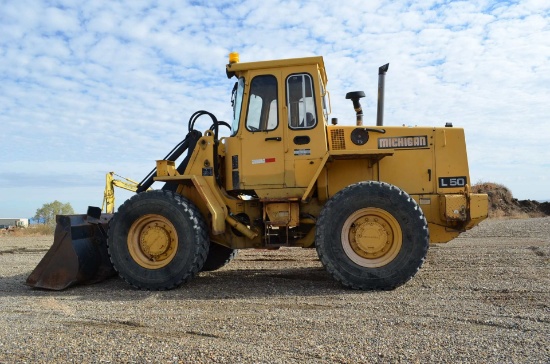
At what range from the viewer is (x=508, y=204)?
31.6m

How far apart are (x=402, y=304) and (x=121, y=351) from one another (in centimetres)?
289

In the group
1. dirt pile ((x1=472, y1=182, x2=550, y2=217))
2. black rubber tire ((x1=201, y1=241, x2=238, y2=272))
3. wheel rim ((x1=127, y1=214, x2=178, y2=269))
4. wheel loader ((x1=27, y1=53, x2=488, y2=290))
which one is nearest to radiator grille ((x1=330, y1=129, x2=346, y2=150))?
wheel loader ((x1=27, y1=53, x2=488, y2=290))

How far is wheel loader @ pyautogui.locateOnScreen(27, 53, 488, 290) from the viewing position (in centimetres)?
654

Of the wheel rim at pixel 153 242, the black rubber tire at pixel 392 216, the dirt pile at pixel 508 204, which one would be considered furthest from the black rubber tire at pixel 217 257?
the dirt pile at pixel 508 204

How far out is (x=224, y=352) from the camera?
384 cm

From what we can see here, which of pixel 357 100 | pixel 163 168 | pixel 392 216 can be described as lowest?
pixel 392 216

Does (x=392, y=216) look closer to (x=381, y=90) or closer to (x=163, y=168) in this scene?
(x=381, y=90)

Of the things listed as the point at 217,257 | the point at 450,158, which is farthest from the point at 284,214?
the point at 450,158

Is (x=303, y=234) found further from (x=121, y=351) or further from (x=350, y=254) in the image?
(x=121, y=351)

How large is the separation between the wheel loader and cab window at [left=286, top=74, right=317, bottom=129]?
14mm

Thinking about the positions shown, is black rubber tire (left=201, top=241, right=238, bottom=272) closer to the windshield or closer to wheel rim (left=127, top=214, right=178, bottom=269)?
wheel rim (left=127, top=214, right=178, bottom=269)

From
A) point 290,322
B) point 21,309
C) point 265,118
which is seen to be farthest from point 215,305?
point 265,118

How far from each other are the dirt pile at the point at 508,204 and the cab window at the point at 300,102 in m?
25.5

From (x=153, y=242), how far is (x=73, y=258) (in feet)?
3.83
